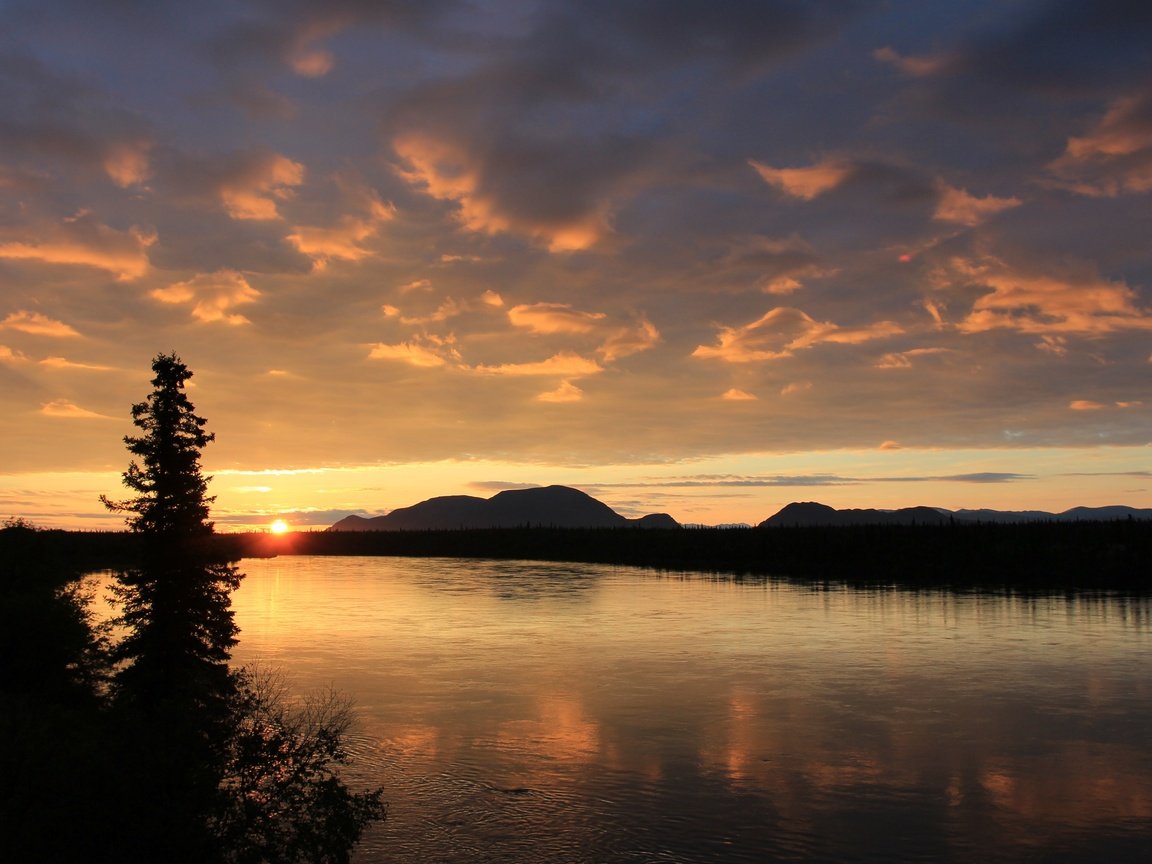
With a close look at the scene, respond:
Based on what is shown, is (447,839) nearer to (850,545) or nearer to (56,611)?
(56,611)

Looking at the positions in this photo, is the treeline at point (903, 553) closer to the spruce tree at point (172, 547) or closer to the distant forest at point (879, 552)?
the distant forest at point (879, 552)

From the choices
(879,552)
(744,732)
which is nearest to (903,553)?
(879,552)

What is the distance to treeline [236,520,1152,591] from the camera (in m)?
94.8

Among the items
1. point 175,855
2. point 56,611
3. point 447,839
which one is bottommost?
point 447,839

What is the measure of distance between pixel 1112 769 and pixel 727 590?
195ft

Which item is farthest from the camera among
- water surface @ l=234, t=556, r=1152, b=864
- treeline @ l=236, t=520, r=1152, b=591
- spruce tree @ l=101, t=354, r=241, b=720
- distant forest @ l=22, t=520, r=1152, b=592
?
treeline @ l=236, t=520, r=1152, b=591

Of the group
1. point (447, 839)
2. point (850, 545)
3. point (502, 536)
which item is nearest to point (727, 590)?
point (850, 545)

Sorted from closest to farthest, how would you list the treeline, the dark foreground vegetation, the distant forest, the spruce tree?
the dark foreground vegetation < the spruce tree < the distant forest < the treeline

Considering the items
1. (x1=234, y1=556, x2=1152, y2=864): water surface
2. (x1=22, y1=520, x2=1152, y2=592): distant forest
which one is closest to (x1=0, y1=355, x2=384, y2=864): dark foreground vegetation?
(x1=234, y1=556, x2=1152, y2=864): water surface

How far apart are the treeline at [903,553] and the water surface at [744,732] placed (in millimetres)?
36528

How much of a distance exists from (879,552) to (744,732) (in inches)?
3858

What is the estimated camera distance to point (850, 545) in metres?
124

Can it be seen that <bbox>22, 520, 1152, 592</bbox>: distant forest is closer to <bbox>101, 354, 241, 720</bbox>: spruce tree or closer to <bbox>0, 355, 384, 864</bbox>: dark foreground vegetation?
<bbox>101, 354, 241, 720</bbox>: spruce tree

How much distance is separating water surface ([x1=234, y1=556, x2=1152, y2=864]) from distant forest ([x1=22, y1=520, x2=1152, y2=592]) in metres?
27.4
